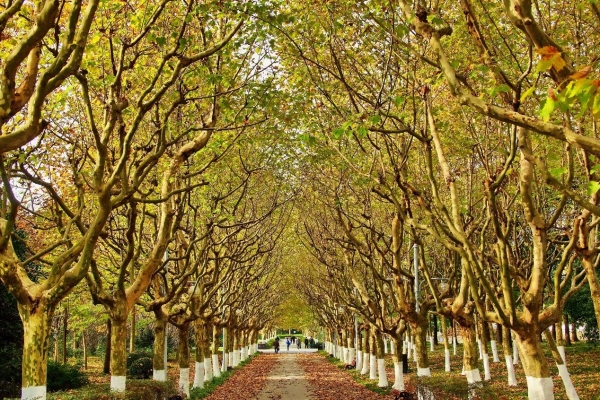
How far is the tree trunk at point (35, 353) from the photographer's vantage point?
8180mm

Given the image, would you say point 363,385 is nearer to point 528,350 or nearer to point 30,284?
point 528,350

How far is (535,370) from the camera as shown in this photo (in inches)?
352

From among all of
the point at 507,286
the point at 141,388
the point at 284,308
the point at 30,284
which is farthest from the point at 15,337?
the point at 284,308

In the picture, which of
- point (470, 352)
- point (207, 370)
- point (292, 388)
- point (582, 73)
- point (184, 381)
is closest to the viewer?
point (582, 73)

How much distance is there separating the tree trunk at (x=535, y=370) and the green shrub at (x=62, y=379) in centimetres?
1534

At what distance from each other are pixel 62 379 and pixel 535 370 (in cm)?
1562

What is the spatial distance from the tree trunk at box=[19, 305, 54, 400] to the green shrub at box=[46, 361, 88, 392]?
→ 38.2ft

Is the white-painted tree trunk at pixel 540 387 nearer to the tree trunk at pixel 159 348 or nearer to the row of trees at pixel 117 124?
the row of trees at pixel 117 124

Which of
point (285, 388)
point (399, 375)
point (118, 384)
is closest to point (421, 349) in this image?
point (399, 375)

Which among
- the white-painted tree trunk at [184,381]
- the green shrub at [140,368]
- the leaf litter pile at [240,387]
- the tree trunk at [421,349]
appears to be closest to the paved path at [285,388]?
the leaf litter pile at [240,387]

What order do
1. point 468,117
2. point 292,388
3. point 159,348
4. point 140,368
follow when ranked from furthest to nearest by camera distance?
point 292,388
point 140,368
point 159,348
point 468,117

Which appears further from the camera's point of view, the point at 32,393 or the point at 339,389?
the point at 339,389

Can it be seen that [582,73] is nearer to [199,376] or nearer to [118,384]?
[118,384]

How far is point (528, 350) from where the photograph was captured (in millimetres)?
9039
